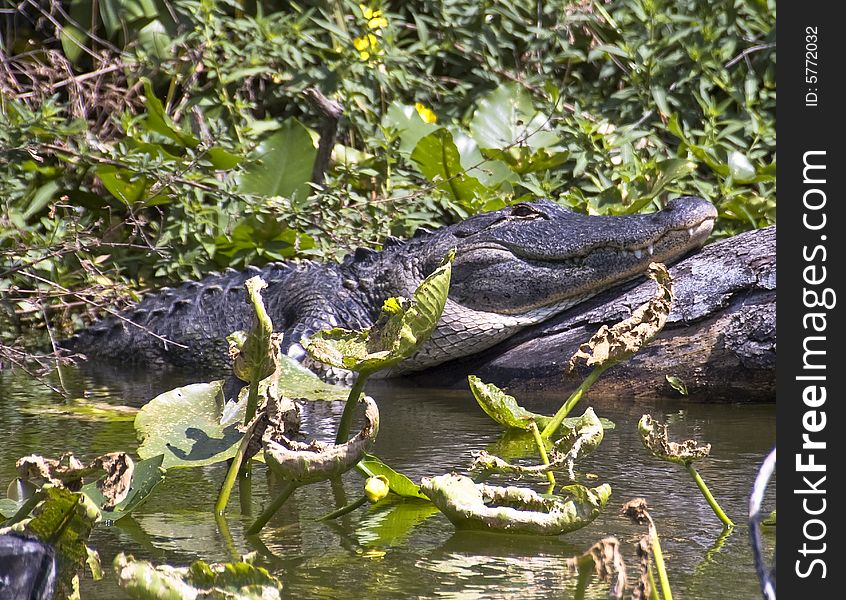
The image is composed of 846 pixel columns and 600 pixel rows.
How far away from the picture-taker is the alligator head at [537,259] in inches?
172

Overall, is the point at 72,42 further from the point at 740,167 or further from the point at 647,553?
the point at 647,553

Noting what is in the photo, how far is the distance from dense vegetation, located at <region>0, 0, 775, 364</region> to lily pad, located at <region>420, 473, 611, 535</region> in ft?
9.71

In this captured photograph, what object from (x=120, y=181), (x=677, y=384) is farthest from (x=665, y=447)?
(x=120, y=181)

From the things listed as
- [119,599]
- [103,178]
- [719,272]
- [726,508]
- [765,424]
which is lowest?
[119,599]

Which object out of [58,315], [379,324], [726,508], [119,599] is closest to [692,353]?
[726,508]

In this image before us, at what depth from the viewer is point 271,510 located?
2.09 metres

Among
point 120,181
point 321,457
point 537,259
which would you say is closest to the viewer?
point 321,457

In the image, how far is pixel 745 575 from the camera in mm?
1917

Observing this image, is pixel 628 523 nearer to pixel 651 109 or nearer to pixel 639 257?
pixel 639 257

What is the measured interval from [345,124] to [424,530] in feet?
14.9

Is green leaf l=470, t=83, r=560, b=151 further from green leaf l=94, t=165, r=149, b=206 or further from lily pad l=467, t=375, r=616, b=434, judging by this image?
lily pad l=467, t=375, r=616, b=434

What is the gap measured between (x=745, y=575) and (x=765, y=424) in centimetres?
169

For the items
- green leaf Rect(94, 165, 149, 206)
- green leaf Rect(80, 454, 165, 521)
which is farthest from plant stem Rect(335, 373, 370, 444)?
green leaf Rect(94, 165, 149, 206)

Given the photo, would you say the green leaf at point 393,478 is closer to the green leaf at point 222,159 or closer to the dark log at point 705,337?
the dark log at point 705,337
